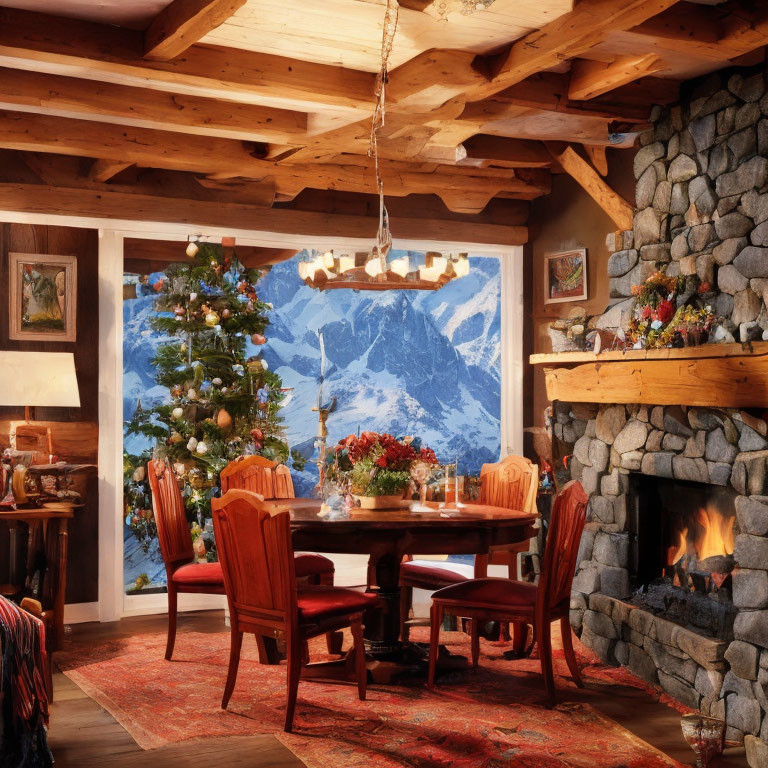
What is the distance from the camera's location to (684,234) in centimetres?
466

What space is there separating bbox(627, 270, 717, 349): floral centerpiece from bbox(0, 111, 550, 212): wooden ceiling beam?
69.9 inches

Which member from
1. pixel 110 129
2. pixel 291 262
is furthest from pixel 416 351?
pixel 110 129

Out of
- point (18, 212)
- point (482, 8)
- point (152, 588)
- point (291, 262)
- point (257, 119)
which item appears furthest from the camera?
point (291, 262)

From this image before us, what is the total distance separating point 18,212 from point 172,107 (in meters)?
1.43

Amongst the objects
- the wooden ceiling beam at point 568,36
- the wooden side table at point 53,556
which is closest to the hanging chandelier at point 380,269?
the wooden ceiling beam at point 568,36

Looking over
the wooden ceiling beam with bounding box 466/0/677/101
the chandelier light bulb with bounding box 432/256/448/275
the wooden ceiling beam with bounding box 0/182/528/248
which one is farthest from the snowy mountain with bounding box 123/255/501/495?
the wooden ceiling beam with bounding box 466/0/677/101

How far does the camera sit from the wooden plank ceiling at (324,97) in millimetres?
3672

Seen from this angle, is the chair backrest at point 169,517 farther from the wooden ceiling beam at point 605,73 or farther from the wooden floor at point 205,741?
the wooden ceiling beam at point 605,73

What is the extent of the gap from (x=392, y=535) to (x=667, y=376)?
140cm

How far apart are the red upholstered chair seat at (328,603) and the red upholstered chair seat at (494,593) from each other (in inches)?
14.4

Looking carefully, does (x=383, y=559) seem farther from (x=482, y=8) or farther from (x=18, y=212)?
(x=18, y=212)

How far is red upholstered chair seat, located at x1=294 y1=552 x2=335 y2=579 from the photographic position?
17.3 ft

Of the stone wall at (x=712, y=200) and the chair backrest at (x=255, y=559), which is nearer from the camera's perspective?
the chair backrest at (x=255, y=559)

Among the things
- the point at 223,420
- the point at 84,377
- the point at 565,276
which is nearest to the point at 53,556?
the point at 84,377
